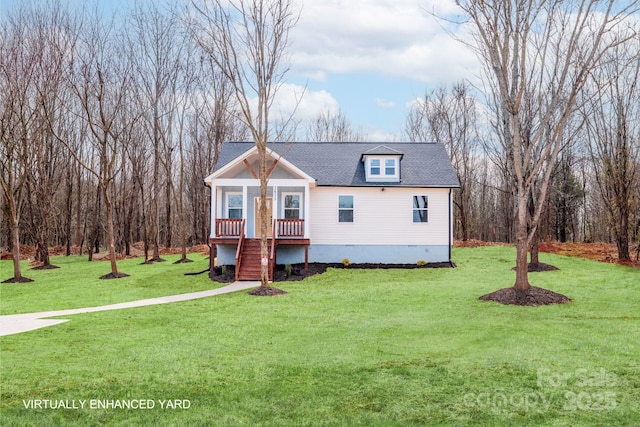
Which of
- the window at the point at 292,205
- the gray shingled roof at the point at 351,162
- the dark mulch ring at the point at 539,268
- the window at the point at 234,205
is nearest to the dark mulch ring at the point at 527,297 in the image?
the dark mulch ring at the point at 539,268

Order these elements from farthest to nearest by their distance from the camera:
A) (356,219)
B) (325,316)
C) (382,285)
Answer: (356,219) → (382,285) → (325,316)

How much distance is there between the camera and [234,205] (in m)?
22.8

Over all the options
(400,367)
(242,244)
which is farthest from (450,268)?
(400,367)

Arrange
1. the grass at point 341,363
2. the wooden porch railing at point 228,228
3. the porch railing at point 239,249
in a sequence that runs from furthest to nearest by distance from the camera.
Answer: the wooden porch railing at point 228,228 < the porch railing at point 239,249 < the grass at point 341,363

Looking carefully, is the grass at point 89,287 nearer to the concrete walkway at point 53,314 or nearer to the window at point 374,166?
the concrete walkway at point 53,314

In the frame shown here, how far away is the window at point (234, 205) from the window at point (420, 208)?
7.85 metres

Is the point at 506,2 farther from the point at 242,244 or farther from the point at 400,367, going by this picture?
the point at 242,244

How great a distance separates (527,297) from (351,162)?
13142 mm

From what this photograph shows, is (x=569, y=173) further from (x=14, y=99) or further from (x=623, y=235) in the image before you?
(x=14, y=99)

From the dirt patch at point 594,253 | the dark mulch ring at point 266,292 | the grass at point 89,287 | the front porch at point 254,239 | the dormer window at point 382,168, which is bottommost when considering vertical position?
the grass at point 89,287

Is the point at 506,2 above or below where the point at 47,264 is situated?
above

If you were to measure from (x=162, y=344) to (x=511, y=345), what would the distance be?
581cm

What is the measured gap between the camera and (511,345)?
8.28 m

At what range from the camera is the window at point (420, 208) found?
22.7 meters
